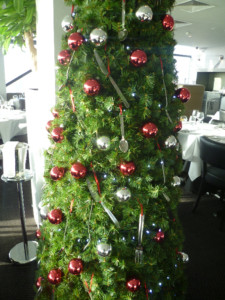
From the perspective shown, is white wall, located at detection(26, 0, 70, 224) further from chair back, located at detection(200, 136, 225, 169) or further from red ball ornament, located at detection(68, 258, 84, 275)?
chair back, located at detection(200, 136, 225, 169)

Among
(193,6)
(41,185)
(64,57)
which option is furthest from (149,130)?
(193,6)

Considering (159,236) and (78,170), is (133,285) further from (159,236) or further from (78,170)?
(78,170)

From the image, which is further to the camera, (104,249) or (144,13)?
(104,249)

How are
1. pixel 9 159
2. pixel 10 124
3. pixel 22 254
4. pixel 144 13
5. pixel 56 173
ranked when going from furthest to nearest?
pixel 10 124 → pixel 22 254 → pixel 9 159 → pixel 56 173 → pixel 144 13

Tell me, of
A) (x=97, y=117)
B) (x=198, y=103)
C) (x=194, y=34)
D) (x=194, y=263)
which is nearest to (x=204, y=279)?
(x=194, y=263)

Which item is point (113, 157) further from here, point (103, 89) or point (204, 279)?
point (204, 279)

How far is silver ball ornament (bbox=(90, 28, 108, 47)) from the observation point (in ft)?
2.91

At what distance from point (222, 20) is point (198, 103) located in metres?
2.50

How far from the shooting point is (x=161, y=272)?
1158 millimetres

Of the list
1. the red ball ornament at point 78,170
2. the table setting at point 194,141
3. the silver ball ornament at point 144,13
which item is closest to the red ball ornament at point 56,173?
the red ball ornament at point 78,170

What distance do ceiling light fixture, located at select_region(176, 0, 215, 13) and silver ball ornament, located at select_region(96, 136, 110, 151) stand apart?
13.8 feet

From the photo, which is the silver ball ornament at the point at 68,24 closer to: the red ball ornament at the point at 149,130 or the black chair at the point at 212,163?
the red ball ornament at the point at 149,130

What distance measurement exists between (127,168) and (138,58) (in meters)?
0.42

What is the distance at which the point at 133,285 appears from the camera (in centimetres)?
107
